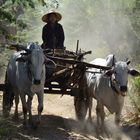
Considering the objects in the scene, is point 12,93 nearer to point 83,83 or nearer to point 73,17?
point 83,83

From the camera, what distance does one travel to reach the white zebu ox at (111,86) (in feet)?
27.2

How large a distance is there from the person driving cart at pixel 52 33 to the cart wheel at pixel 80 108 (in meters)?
1.36

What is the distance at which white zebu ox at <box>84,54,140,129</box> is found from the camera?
8.29m

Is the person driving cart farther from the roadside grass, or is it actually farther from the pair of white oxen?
the roadside grass

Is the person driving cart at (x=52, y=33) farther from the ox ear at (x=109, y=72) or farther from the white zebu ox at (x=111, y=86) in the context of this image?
the ox ear at (x=109, y=72)

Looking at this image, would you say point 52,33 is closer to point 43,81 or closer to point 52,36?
point 52,36

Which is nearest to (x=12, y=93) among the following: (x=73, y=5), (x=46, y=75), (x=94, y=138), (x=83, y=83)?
(x=46, y=75)

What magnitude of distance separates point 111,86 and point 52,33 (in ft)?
8.65

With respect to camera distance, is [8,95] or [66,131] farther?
[8,95]

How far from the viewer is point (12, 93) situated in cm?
998

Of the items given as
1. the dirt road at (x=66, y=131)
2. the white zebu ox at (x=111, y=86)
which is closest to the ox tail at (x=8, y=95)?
the dirt road at (x=66, y=131)

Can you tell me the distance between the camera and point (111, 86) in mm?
8641

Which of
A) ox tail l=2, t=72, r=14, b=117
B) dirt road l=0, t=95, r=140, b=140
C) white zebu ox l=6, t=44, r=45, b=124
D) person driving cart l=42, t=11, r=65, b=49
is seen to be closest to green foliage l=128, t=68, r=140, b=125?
dirt road l=0, t=95, r=140, b=140

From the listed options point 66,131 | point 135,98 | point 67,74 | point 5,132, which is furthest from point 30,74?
point 135,98
